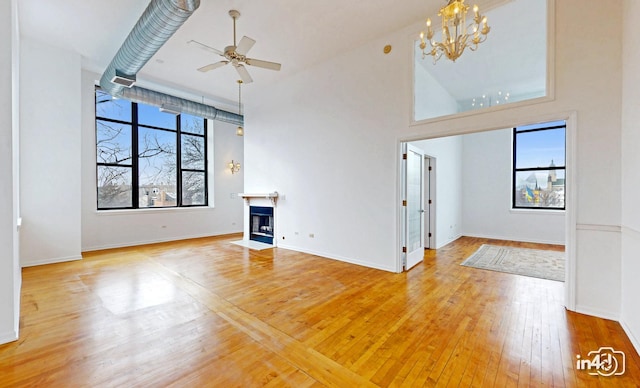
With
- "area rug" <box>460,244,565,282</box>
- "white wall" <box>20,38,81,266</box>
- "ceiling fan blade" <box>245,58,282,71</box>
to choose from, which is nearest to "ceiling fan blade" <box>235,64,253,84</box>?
"ceiling fan blade" <box>245,58,282,71</box>

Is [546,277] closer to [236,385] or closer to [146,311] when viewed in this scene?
[236,385]

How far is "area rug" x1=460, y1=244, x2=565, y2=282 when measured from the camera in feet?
14.6

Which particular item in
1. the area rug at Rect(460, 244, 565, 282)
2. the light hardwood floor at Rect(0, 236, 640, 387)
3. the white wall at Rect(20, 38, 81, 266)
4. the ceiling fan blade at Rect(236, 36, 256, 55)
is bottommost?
the light hardwood floor at Rect(0, 236, 640, 387)

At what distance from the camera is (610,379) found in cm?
194

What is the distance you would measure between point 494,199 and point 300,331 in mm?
Answer: 7338

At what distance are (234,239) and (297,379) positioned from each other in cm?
607

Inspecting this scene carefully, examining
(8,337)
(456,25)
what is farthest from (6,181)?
(456,25)

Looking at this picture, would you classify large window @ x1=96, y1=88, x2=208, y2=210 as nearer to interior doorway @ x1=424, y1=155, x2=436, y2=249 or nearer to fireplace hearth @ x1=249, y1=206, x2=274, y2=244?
fireplace hearth @ x1=249, y1=206, x2=274, y2=244

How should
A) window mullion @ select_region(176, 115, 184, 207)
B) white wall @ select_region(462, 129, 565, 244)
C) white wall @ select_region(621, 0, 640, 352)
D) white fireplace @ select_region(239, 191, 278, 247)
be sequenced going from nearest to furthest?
white wall @ select_region(621, 0, 640, 352) → white fireplace @ select_region(239, 191, 278, 247) → white wall @ select_region(462, 129, 565, 244) → window mullion @ select_region(176, 115, 184, 207)

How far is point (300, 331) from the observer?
2.60 metres

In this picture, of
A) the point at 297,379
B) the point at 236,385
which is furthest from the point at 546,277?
the point at 236,385

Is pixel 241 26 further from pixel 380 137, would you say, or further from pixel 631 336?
pixel 631 336

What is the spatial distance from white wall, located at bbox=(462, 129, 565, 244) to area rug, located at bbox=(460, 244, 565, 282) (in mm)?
1321

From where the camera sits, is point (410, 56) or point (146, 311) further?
point (410, 56)
